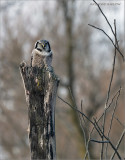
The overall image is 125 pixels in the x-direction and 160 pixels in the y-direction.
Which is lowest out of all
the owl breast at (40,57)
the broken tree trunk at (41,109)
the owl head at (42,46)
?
the broken tree trunk at (41,109)

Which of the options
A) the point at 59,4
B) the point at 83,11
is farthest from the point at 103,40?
the point at 59,4

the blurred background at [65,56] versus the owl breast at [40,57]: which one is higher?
the blurred background at [65,56]

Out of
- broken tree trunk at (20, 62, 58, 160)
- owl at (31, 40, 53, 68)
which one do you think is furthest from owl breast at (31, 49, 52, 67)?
broken tree trunk at (20, 62, 58, 160)

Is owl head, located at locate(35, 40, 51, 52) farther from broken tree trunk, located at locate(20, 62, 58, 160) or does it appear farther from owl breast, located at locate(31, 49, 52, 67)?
broken tree trunk, located at locate(20, 62, 58, 160)

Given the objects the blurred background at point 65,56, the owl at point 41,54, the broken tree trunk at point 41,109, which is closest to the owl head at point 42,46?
the owl at point 41,54

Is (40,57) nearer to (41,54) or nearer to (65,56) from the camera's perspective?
(41,54)

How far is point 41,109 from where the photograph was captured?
3.23 meters

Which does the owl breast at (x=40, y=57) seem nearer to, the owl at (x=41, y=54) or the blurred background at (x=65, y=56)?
the owl at (x=41, y=54)

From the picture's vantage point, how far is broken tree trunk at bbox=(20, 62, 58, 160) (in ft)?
10.2

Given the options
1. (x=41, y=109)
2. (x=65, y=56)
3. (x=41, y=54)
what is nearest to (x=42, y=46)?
(x=41, y=54)

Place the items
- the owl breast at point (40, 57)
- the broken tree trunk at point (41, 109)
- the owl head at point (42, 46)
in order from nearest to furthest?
the broken tree trunk at point (41, 109) < the owl breast at point (40, 57) < the owl head at point (42, 46)

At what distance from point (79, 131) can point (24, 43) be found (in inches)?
174

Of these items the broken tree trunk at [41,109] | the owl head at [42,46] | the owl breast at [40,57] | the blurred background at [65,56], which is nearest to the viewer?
the broken tree trunk at [41,109]

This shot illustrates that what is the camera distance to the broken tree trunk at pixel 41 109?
3.12 meters
